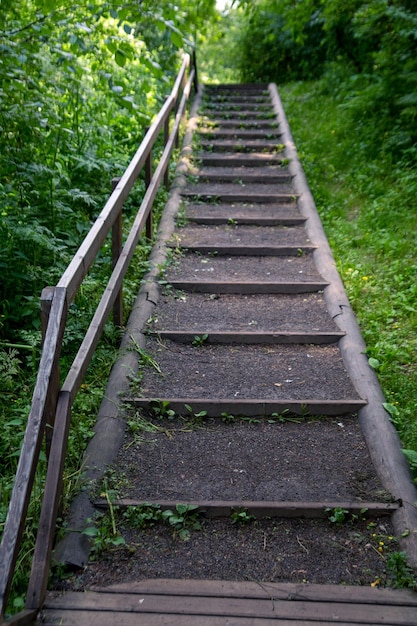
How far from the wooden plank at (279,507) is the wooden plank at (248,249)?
3.28 m

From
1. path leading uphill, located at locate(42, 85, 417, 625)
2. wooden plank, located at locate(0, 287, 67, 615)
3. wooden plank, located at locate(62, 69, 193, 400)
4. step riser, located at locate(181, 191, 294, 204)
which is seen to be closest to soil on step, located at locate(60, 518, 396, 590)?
path leading uphill, located at locate(42, 85, 417, 625)

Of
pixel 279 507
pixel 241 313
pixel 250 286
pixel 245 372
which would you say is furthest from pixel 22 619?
pixel 250 286

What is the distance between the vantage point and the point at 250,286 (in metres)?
5.15

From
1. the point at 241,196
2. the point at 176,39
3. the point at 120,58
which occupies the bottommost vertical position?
the point at 241,196

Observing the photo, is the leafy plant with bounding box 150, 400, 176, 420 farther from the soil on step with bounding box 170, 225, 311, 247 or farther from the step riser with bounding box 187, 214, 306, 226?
the step riser with bounding box 187, 214, 306, 226

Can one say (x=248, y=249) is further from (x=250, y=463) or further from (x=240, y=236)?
(x=250, y=463)

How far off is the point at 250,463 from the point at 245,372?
89 cm

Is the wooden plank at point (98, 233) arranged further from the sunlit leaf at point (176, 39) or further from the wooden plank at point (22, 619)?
the wooden plank at point (22, 619)

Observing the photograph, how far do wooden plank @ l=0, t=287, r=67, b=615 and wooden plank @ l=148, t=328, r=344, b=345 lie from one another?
1.82m

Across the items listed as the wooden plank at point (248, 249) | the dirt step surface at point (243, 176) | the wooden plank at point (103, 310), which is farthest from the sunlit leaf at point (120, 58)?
the dirt step surface at point (243, 176)

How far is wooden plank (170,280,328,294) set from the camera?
16.8 feet

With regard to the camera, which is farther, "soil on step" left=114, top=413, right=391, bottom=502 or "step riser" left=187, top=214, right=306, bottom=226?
"step riser" left=187, top=214, right=306, bottom=226

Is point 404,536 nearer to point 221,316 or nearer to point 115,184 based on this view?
point 221,316

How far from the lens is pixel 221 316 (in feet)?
15.6
